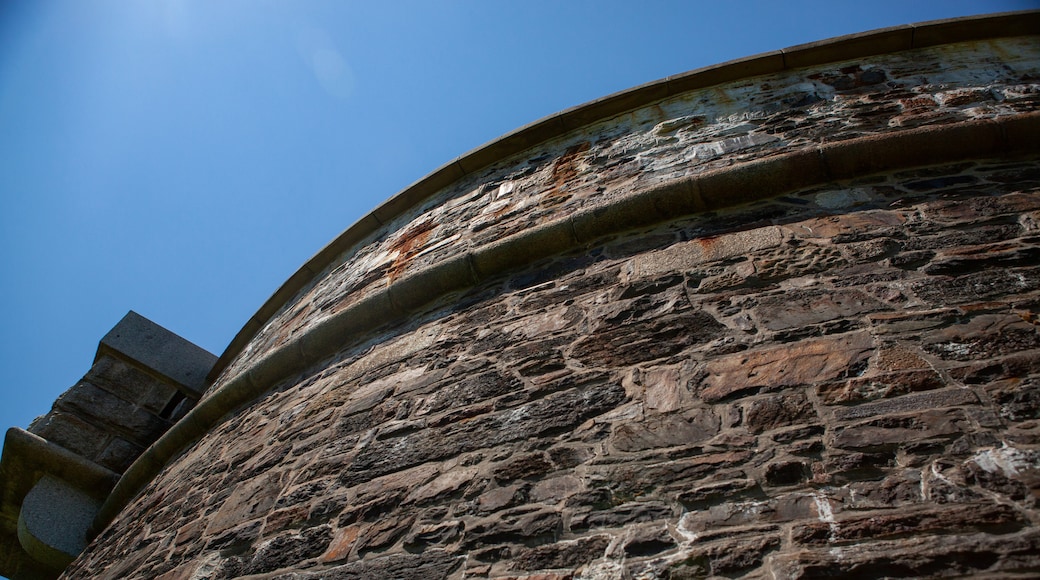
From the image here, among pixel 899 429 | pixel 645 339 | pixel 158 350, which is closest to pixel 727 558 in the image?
pixel 899 429

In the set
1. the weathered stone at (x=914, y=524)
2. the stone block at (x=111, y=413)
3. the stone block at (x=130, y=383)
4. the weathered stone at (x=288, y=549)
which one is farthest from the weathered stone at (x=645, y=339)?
the stone block at (x=130, y=383)

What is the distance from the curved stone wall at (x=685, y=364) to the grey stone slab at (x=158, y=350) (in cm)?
120

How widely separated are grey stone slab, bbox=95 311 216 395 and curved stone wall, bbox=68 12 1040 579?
3.95 feet

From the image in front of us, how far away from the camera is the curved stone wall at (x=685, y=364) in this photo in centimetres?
186

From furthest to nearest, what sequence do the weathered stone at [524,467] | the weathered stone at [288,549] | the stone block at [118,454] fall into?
the stone block at [118,454] → the weathered stone at [288,549] → the weathered stone at [524,467]

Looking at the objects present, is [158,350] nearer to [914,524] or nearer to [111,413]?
[111,413]

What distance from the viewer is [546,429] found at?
242 centimetres

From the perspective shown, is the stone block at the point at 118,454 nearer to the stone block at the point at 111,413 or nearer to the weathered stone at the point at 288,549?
the stone block at the point at 111,413

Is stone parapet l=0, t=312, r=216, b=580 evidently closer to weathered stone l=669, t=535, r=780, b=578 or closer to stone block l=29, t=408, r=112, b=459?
stone block l=29, t=408, r=112, b=459

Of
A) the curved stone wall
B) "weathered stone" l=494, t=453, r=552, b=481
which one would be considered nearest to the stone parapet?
the curved stone wall

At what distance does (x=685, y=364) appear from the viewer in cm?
245

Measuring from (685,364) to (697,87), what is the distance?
251cm

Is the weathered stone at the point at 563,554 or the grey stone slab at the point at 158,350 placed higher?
the grey stone slab at the point at 158,350

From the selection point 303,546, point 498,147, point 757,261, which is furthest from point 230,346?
point 757,261
